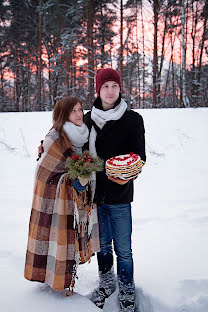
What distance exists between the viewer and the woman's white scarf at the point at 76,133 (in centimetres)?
195

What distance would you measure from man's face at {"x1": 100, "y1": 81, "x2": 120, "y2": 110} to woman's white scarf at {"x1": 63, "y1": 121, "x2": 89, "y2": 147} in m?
0.29

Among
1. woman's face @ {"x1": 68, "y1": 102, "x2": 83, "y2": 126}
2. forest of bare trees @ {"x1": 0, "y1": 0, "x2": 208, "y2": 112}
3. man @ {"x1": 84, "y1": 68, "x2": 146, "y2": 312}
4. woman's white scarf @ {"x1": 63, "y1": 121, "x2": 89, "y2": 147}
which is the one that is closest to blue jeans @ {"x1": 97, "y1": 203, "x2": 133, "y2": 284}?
man @ {"x1": 84, "y1": 68, "x2": 146, "y2": 312}

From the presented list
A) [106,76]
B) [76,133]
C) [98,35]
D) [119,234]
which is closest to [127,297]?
[119,234]

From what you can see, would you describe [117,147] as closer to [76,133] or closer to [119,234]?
[76,133]

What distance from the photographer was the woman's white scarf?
1.95 metres

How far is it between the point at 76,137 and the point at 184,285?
1.72m

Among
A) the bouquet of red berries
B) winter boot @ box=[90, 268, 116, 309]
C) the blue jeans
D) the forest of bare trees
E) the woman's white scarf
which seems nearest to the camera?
the bouquet of red berries

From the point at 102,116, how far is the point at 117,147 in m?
0.29

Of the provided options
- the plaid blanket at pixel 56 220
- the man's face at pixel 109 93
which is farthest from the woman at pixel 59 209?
the man's face at pixel 109 93

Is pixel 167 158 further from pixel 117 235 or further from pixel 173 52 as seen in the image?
pixel 173 52

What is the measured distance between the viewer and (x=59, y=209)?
1.98 m

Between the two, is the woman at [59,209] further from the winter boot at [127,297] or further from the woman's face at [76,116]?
the winter boot at [127,297]

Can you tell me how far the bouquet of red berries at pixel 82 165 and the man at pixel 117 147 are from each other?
207mm

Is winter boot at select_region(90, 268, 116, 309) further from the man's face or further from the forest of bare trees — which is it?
the forest of bare trees
